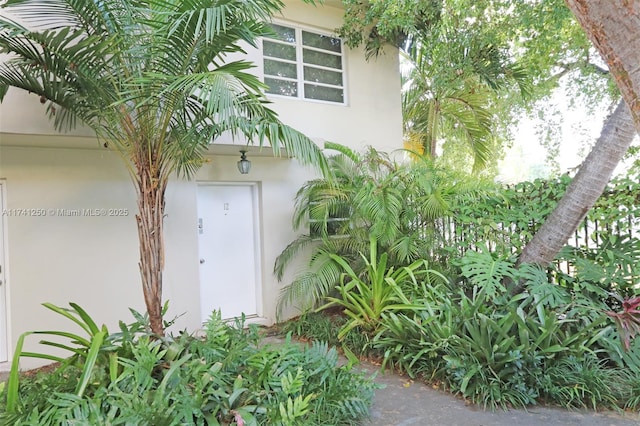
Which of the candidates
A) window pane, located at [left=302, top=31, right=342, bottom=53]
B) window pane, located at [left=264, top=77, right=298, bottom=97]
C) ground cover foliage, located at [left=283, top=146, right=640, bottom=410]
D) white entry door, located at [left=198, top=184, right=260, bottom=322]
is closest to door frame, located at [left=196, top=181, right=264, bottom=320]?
white entry door, located at [left=198, top=184, right=260, bottom=322]

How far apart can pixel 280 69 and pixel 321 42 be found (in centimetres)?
112

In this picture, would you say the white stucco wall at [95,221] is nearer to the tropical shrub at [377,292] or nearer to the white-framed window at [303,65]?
the white-framed window at [303,65]

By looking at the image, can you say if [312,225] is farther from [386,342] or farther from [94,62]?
[94,62]

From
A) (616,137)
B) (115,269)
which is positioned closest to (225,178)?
(115,269)

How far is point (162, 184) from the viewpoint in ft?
14.2

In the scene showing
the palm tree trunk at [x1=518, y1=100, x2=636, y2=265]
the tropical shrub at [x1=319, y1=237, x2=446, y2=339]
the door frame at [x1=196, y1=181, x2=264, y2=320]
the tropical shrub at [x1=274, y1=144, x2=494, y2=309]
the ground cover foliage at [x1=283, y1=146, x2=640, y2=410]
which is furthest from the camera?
the door frame at [x1=196, y1=181, x2=264, y2=320]

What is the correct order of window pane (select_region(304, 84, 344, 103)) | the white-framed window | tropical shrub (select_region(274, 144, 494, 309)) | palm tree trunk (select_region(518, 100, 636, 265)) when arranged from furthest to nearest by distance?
1. window pane (select_region(304, 84, 344, 103))
2. the white-framed window
3. tropical shrub (select_region(274, 144, 494, 309))
4. palm tree trunk (select_region(518, 100, 636, 265))

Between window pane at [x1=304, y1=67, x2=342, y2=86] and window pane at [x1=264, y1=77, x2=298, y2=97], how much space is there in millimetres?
329

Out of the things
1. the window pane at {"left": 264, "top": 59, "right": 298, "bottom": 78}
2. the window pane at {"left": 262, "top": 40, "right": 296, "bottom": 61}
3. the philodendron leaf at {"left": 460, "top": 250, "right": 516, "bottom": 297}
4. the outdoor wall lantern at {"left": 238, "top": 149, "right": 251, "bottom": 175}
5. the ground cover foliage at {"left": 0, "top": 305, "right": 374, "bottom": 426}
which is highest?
the window pane at {"left": 262, "top": 40, "right": 296, "bottom": 61}

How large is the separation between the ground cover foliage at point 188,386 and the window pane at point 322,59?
527cm

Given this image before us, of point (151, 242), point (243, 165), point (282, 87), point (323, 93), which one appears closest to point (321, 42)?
point (323, 93)

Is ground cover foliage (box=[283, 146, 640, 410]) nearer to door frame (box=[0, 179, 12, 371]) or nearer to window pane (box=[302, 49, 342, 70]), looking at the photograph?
window pane (box=[302, 49, 342, 70])

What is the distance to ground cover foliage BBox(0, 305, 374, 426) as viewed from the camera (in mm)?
3049

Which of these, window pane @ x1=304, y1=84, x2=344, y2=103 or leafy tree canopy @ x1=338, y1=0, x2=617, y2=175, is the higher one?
leafy tree canopy @ x1=338, y1=0, x2=617, y2=175
